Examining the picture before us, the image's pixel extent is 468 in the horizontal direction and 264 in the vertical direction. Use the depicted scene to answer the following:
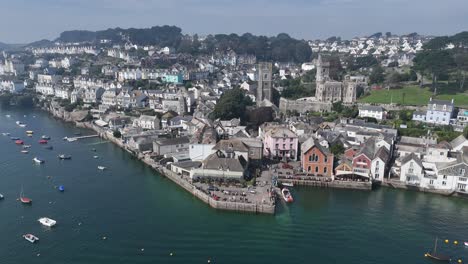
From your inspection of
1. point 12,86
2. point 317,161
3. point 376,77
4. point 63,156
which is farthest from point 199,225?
point 12,86

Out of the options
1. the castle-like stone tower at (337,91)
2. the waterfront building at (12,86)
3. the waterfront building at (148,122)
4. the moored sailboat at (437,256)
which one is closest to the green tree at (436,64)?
the castle-like stone tower at (337,91)

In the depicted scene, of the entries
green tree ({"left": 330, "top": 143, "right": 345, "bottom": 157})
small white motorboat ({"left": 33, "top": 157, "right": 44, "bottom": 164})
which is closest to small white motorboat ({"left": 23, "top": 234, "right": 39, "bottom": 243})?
small white motorboat ({"left": 33, "top": 157, "right": 44, "bottom": 164})

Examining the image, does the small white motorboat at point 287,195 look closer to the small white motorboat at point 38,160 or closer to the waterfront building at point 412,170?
the waterfront building at point 412,170

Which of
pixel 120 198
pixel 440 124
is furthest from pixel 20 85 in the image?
pixel 440 124

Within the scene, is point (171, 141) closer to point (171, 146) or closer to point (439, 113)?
point (171, 146)

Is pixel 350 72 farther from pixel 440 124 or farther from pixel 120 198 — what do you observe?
pixel 120 198

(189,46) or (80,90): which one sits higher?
(189,46)
